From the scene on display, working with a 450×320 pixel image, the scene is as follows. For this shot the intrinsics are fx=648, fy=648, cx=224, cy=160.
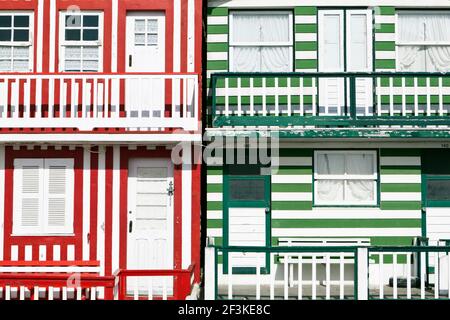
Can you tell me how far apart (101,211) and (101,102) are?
7.51 ft

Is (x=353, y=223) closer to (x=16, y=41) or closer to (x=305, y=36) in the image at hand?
(x=305, y=36)

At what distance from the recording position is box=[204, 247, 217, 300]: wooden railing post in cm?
1127

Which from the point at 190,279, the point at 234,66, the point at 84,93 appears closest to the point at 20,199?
the point at 84,93

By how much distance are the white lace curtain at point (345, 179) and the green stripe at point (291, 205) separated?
0.28 m

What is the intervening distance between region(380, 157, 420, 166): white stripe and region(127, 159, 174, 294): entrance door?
4.63 metres

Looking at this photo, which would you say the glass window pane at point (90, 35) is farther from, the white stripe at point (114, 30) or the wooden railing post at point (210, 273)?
the wooden railing post at point (210, 273)

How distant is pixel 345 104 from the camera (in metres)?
14.0

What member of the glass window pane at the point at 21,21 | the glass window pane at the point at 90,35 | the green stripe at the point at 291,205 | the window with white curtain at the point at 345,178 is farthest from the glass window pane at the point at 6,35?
the window with white curtain at the point at 345,178

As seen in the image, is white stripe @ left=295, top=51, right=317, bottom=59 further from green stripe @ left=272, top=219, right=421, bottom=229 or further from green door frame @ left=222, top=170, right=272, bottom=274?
green stripe @ left=272, top=219, right=421, bottom=229

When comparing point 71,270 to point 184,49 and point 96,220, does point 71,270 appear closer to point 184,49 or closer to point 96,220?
point 96,220

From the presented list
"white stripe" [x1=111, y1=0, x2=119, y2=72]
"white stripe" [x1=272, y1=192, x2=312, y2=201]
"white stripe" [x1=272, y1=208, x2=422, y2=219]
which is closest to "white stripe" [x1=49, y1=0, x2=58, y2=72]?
"white stripe" [x1=111, y1=0, x2=119, y2=72]

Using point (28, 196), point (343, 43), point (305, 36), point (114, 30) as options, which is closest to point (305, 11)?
point (305, 36)

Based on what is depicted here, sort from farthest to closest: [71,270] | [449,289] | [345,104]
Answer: [345,104]
[71,270]
[449,289]

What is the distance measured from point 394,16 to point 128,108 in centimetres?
621
